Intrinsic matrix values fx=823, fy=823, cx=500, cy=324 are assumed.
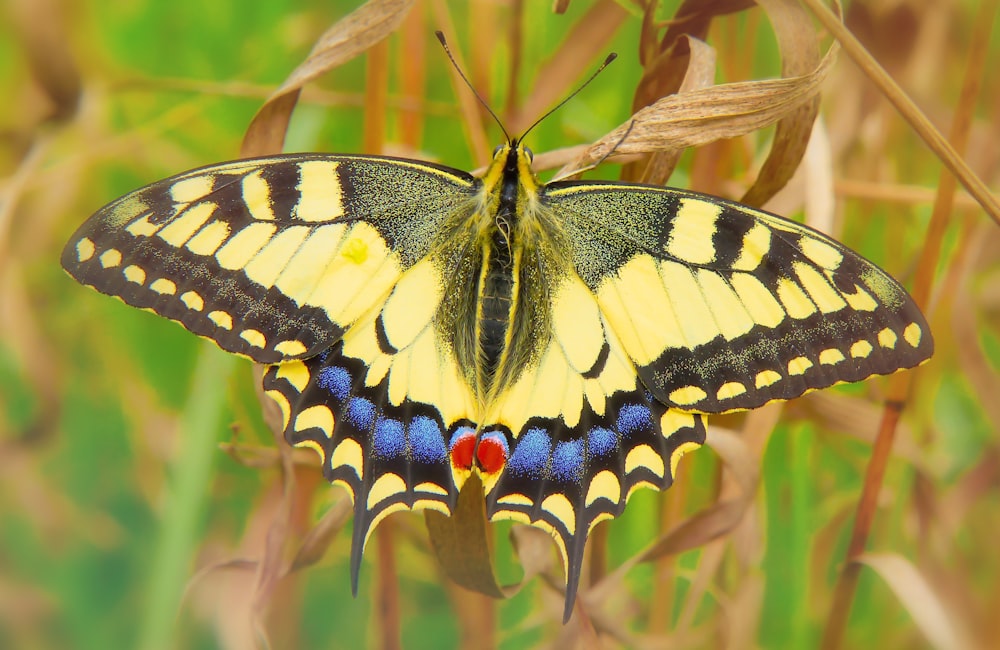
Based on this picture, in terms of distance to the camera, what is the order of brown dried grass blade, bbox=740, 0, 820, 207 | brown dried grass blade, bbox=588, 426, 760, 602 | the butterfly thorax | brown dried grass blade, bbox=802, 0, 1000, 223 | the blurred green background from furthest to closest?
the blurred green background, the butterfly thorax, brown dried grass blade, bbox=588, 426, 760, 602, brown dried grass blade, bbox=740, 0, 820, 207, brown dried grass blade, bbox=802, 0, 1000, 223

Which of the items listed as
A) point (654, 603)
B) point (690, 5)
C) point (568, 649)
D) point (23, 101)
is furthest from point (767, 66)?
point (23, 101)

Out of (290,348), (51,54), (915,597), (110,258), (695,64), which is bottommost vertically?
(915,597)

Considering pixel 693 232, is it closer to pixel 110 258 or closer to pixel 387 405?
pixel 387 405

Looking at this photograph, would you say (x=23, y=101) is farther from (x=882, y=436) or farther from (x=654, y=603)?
(x=882, y=436)

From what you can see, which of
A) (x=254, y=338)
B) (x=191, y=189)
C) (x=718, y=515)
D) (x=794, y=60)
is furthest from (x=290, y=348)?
(x=794, y=60)

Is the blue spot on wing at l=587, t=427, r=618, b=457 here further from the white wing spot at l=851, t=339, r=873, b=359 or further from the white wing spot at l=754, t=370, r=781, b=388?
the white wing spot at l=851, t=339, r=873, b=359

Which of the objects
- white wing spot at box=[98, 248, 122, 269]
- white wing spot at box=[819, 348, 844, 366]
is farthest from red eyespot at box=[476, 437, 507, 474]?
white wing spot at box=[98, 248, 122, 269]
